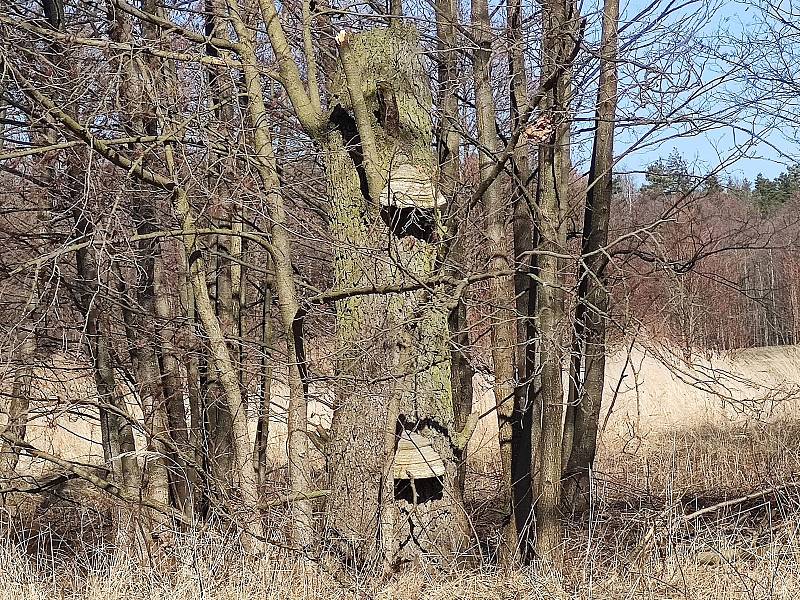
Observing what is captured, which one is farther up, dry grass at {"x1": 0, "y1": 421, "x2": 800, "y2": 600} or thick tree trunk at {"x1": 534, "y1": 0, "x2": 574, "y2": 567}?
thick tree trunk at {"x1": 534, "y1": 0, "x2": 574, "y2": 567}

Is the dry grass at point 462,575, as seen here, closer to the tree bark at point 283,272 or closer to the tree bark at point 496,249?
the tree bark at point 283,272

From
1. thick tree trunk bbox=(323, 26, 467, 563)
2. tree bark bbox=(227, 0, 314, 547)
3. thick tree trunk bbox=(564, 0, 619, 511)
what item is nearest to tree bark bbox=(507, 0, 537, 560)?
thick tree trunk bbox=(564, 0, 619, 511)

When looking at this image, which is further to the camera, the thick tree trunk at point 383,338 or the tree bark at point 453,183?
the tree bark at point 453,183

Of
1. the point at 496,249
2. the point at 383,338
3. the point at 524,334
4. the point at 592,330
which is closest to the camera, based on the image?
the point at 383,338

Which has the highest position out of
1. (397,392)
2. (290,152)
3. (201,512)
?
(290,152)

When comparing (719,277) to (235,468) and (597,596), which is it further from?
(235,468)

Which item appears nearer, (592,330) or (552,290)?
(552,290)

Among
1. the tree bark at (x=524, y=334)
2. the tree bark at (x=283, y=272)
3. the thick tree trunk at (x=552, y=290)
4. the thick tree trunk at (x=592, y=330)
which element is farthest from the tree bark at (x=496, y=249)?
the tree bark at (x=283, y=272)

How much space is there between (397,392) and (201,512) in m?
2.58

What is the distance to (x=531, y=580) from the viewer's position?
414 cm

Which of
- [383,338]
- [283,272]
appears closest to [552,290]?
[383,338]

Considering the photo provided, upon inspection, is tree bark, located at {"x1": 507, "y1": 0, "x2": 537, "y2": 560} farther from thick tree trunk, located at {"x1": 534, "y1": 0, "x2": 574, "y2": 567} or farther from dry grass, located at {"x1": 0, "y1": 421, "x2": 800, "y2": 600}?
dry grass, located at {"x1": 0, "y1": 421, "x2": 800, "y2": 600}

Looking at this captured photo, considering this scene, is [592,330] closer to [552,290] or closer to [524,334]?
[552,290]

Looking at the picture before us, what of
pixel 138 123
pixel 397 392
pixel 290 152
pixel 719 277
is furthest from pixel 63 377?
pixel 719 277
